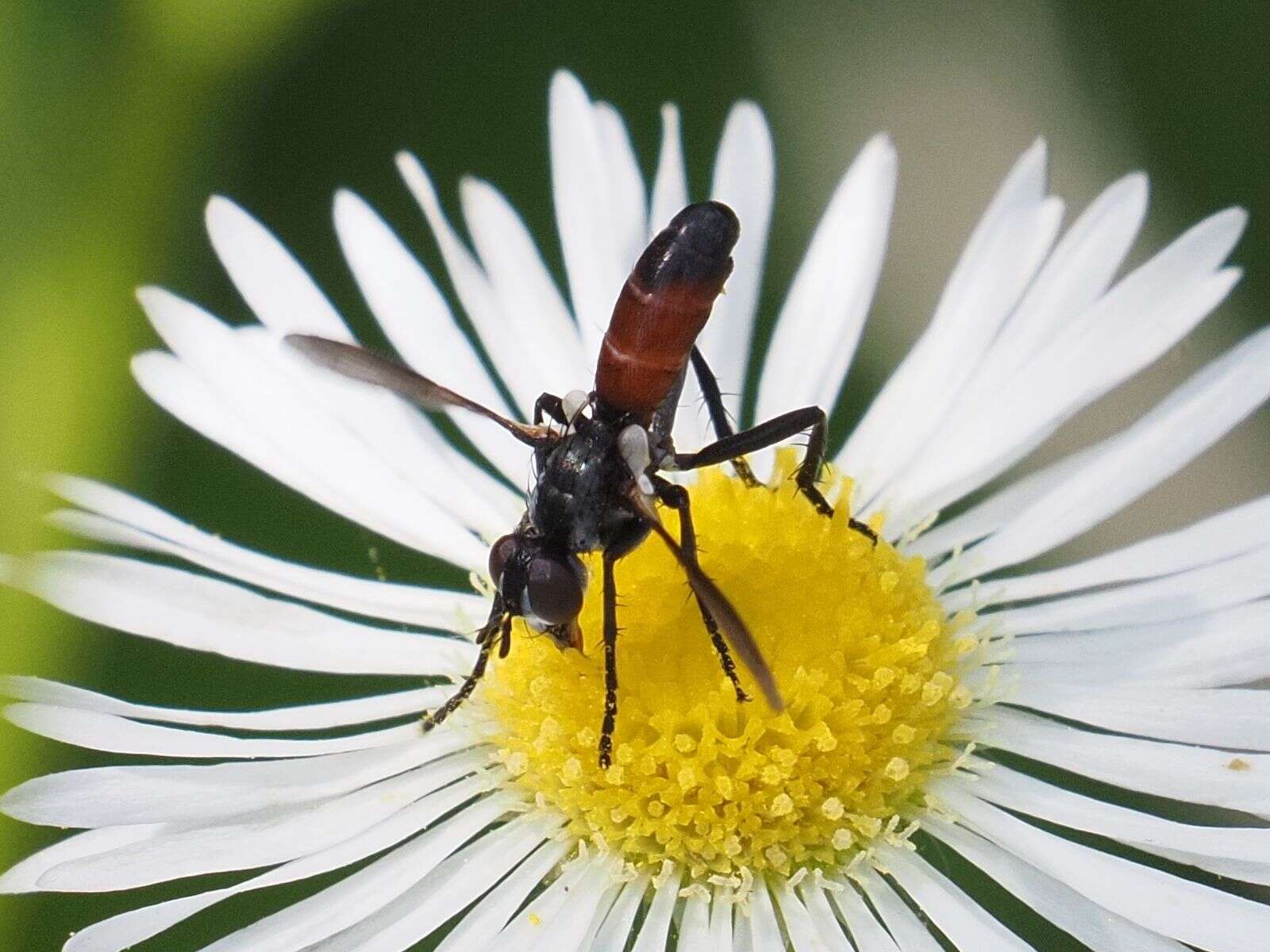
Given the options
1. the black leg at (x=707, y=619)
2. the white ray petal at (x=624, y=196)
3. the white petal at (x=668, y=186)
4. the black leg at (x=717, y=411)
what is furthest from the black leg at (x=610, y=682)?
the white petal at (x=668, y=186)

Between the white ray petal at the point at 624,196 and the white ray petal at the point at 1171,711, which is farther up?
the white ray petal at the point at 624,196

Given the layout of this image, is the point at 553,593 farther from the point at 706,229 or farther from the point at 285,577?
the point at 285,577

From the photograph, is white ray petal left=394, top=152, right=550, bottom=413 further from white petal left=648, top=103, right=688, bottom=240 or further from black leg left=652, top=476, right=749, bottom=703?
black leg left=652, top=476, right=749, bottom=703

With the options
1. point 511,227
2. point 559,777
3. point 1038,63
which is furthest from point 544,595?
point 1038,63

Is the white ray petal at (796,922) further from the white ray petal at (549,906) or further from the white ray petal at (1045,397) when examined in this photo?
the white ray petal at (1045,397)

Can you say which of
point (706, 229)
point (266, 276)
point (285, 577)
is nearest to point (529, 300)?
point (266, 276)

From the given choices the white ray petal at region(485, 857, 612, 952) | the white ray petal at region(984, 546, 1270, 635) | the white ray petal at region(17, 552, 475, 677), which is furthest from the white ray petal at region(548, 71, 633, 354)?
the white ray petal at region(485, 857, 612, 952)
